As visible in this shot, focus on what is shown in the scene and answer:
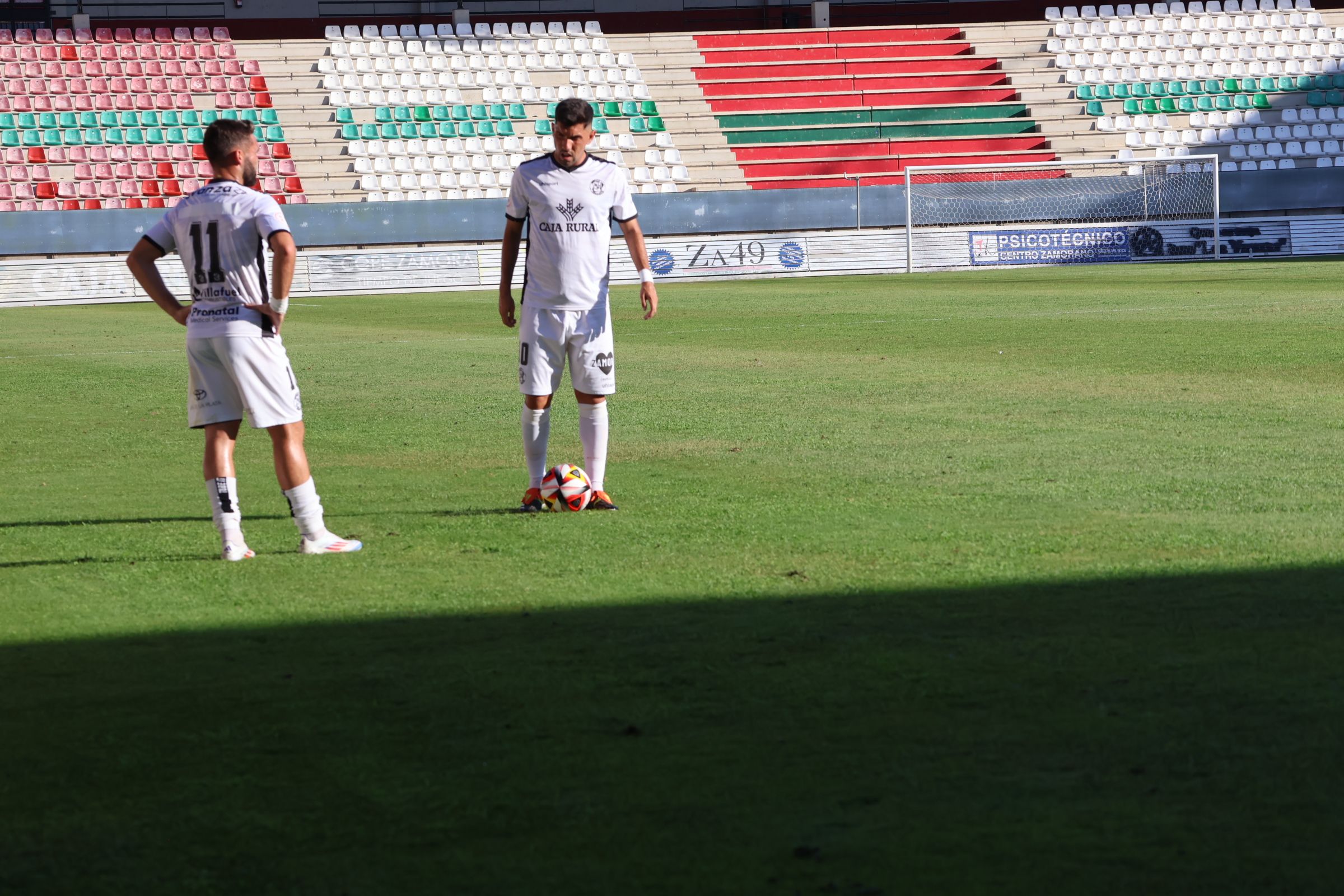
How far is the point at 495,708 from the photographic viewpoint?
14.3 feet

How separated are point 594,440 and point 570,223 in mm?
1017

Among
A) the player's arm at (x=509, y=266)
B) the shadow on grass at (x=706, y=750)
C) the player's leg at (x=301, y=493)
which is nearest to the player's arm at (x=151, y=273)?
the player's leg at (x=301, y=493)

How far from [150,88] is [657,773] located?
1607 inches

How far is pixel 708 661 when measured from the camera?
480 centimetres

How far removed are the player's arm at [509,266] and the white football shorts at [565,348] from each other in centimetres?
8

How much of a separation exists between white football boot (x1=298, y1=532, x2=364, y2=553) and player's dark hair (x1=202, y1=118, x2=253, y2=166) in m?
1.54

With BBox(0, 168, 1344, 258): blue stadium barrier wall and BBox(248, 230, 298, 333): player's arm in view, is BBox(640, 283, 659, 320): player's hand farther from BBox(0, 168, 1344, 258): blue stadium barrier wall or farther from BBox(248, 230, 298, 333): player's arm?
BBox(0, 168, 1344, 258): blue stadium barrier wall

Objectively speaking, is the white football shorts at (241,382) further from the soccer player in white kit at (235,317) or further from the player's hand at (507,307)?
the player's hand at (507,307)

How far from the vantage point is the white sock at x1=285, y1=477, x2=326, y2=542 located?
673 cm

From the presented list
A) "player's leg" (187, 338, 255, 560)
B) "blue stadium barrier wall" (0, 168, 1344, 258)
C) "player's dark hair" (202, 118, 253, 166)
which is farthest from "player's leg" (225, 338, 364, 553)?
"blue stadium barrier wall" (0, 168, 1344, 258)

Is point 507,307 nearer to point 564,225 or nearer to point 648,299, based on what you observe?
point 564,225

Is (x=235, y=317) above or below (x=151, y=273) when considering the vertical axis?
below

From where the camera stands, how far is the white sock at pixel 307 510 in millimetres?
6727

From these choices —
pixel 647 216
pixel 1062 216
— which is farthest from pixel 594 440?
pixel 1062 216
